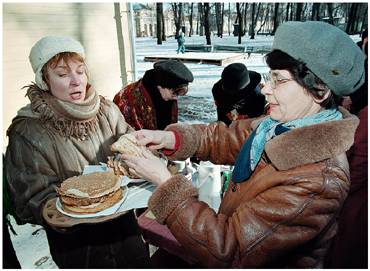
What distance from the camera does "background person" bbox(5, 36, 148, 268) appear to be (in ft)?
6.51

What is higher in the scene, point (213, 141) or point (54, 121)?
point (54, 121)

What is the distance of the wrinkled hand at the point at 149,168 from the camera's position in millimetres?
1588

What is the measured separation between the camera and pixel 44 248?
3.23m

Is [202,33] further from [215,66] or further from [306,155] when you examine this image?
[306,155]

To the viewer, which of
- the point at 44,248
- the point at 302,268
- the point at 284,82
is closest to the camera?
the point at 284,82

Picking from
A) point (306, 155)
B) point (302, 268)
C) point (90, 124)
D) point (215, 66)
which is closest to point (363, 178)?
point (302, 268)

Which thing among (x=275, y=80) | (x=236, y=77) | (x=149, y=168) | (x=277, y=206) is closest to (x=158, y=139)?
(x=149, y=168)

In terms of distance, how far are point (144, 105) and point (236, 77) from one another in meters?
1.22

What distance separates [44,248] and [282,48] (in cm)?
315

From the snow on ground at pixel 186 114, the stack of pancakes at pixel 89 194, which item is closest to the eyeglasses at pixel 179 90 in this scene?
the snow on ground at pixel 186 114

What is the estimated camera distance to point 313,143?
1.31 meters

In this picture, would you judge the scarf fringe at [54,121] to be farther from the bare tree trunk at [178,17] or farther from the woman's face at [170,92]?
the bare tree trunk at [178,17]

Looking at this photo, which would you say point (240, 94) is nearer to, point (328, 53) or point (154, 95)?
point (154, 95)

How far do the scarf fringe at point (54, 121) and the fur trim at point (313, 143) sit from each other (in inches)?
57.5
